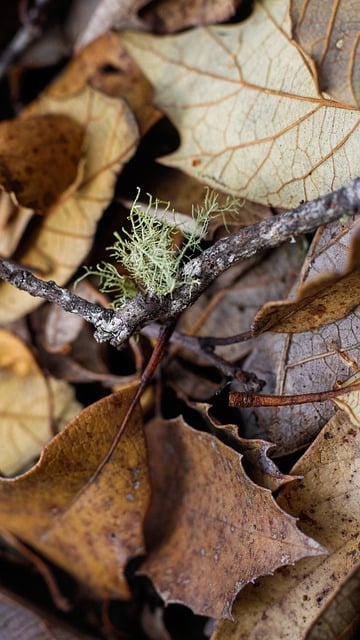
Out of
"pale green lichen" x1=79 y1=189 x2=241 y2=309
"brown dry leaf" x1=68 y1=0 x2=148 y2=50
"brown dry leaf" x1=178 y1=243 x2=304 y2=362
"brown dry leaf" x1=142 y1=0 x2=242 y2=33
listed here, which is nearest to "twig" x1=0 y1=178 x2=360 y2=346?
"pale green lichen" x1=79 y1=189 x2=241 y2=309

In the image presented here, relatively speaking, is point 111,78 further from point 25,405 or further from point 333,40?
point 25,405

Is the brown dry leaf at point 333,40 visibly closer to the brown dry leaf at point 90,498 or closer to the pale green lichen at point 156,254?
the pale green lichen at point 156,254

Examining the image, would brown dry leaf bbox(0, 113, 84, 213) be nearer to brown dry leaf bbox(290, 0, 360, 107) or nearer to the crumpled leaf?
the crumpled leaf

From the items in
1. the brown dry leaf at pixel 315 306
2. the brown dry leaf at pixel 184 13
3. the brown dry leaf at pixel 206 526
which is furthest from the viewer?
the brown dry leaf at pixel 184 13

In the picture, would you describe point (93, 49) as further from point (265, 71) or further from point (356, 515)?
point (356, 515)

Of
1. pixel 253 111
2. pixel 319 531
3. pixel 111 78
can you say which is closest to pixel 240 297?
pixel 253 111

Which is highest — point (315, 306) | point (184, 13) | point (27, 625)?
point (184, 13)

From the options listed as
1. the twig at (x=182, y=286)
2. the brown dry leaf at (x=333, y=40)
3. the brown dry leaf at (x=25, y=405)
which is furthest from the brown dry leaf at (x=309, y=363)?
the brown dry leaf at (x=25, y=405)
